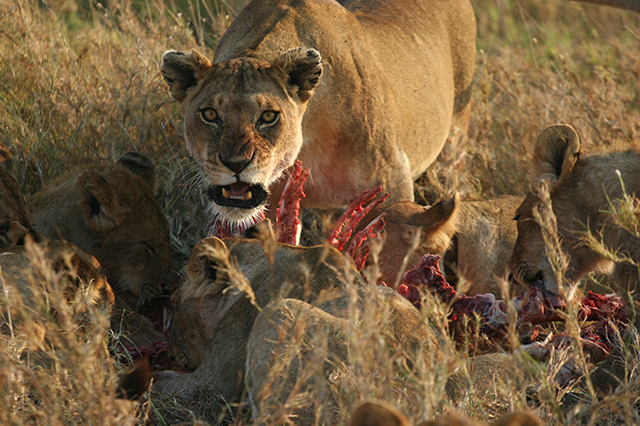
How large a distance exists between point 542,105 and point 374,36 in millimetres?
1672

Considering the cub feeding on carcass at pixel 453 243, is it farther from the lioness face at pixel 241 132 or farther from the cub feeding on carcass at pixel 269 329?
the cub feeding on carcass at pixel 269 329

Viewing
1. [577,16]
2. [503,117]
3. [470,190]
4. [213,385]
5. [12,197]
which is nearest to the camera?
[213,385]

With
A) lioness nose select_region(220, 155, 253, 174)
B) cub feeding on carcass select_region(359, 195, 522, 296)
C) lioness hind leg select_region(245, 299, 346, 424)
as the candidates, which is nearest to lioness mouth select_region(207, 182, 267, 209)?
lioness nose select_region(220, 155, 253, 174)

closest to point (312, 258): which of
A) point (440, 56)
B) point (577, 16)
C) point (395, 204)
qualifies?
point (395, 204)

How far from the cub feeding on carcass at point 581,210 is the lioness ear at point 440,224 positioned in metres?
0.35

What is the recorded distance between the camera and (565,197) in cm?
313

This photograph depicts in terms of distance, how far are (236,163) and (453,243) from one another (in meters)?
1.13

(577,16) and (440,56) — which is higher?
(440,56)

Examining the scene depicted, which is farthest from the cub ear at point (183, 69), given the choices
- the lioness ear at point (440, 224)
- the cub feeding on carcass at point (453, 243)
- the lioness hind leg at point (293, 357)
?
the lioness hind leg at point (293, 357)

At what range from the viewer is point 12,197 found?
355cm

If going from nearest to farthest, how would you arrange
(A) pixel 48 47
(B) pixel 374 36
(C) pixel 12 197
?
1. (C) pixel 12 197
2. (B) pixel 374 36
3. (A) pixel 48 47

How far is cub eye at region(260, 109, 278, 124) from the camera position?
357 centimetres

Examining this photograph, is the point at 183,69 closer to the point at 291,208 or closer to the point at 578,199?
the point at 291,208

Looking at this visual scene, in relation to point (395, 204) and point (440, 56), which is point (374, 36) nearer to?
point (440, 56)
